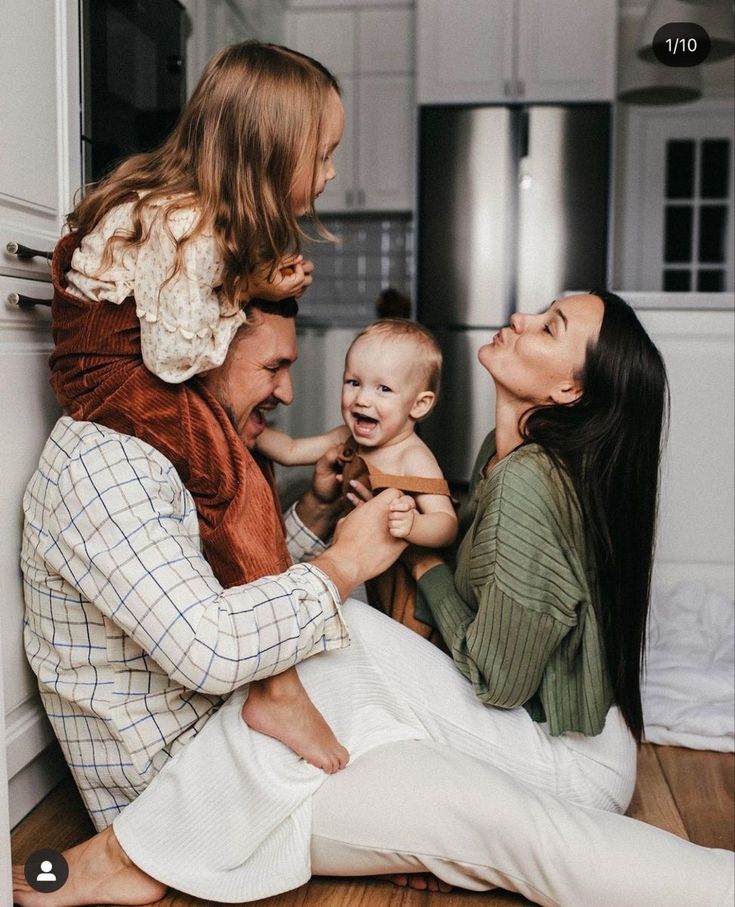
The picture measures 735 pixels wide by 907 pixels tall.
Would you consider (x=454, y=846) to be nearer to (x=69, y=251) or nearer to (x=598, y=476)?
(x=598, y=476)

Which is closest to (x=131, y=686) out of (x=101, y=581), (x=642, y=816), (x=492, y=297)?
(x=101, y=581)

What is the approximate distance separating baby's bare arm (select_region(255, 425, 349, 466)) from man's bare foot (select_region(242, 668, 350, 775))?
1.79 feet

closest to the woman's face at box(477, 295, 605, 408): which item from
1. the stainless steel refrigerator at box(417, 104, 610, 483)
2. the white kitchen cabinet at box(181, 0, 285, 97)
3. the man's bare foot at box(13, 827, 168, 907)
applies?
the man's bare foot at box(13, 827, 168, 907)

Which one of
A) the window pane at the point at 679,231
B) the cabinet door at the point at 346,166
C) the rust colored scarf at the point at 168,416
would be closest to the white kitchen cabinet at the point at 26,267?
the rust colored scarf at the point at 168,416

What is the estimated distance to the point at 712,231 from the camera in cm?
486

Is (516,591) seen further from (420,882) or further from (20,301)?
(20,301)

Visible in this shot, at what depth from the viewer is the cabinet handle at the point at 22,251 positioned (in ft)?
4.15

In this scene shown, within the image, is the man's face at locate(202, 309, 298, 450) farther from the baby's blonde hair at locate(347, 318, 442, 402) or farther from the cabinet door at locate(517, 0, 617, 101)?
the cabinet door at locate(517, 0, 617, 101)

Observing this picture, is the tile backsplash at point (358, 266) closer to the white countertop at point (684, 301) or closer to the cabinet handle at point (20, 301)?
the white countertop at point (684, 301)

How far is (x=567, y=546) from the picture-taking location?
1295 millimetres

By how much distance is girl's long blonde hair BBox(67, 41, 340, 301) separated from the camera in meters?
1.19

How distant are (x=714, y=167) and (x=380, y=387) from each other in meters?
4.01

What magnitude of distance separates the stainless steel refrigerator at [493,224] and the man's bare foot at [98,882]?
3.31m

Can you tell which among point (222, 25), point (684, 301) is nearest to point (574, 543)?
point (684, 301)
